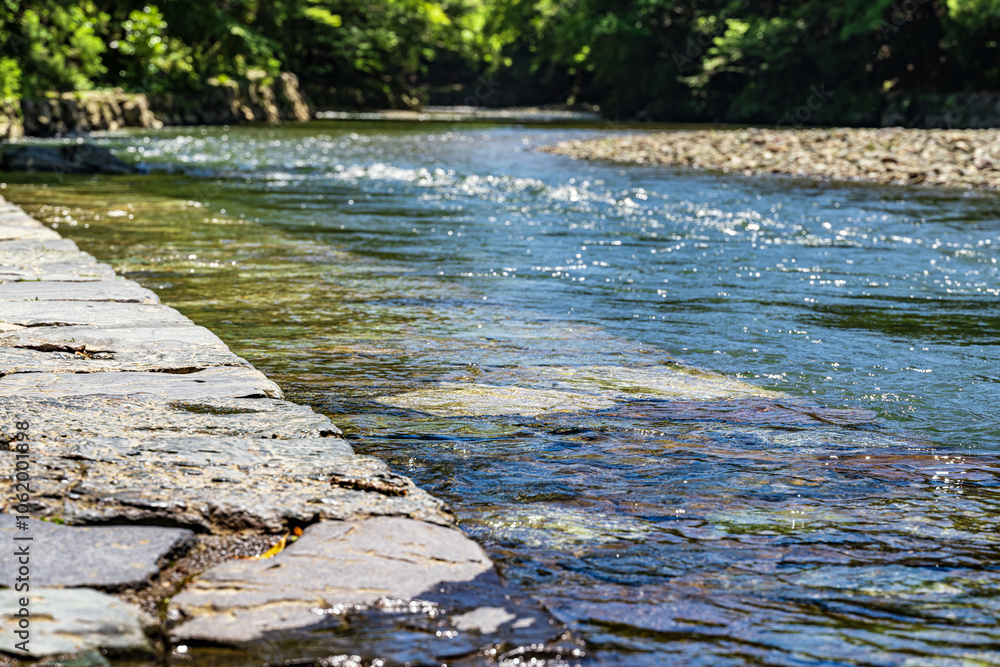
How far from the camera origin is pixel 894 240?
8.95 metres

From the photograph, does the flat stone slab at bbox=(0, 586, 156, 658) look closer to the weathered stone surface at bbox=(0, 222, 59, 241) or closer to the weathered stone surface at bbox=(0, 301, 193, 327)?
the weathered stone surface at bbox=(0, 301, 193, 327)

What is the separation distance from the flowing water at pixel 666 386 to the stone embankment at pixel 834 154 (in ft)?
15.3

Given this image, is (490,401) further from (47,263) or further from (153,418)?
(47,263)

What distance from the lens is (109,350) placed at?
3729 mm

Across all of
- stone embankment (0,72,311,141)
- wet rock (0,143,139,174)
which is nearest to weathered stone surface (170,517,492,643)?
wet rock (0,143,139,174)

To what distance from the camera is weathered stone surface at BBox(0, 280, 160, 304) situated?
4.58 metres

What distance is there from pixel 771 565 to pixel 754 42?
3173cm

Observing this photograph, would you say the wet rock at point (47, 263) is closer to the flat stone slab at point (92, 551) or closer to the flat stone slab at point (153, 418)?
the flat stone slab at point (153, 418)

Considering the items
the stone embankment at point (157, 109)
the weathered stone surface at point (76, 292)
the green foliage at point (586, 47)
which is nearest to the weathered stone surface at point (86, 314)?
the weathered stone surface at point (76, 292)

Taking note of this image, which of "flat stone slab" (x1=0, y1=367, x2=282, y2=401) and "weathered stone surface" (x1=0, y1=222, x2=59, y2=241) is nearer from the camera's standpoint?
"flat stone slab" (x1=0, y1=367, x2=282, y2=401)

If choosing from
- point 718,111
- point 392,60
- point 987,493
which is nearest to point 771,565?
point 987,493

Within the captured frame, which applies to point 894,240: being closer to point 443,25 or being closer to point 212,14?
point 212,14

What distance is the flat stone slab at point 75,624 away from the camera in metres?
1.79

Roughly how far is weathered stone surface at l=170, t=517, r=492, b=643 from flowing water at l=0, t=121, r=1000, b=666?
20 cm
